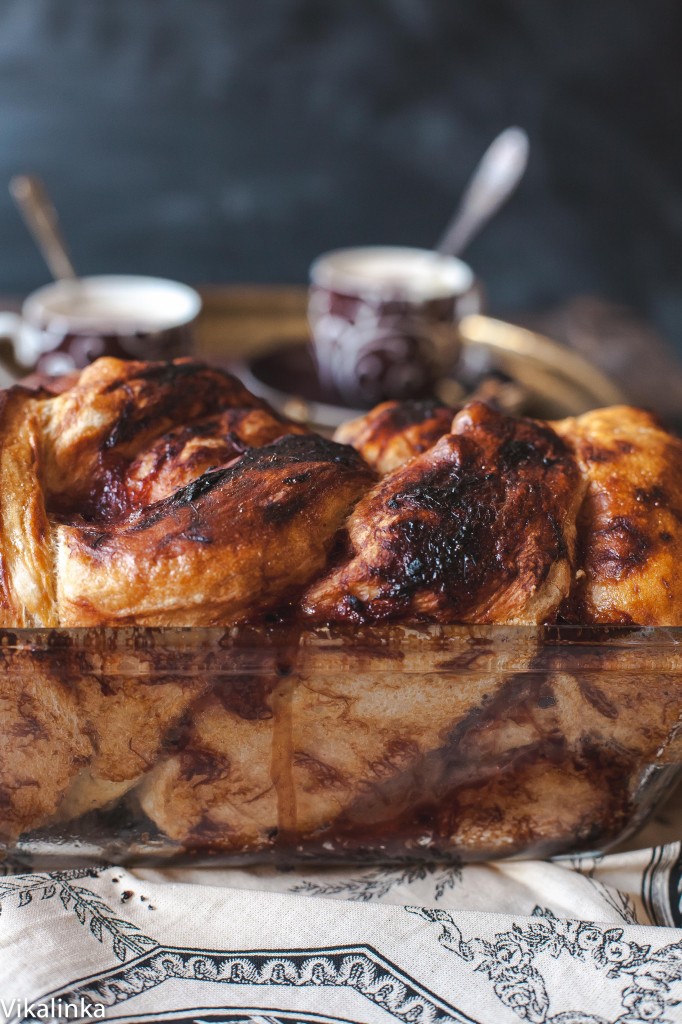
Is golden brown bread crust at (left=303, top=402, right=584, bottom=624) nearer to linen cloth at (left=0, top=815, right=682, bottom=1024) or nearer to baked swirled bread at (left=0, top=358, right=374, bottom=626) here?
baked swirled bread at (left=0, top=358, right=374, bottom=626)

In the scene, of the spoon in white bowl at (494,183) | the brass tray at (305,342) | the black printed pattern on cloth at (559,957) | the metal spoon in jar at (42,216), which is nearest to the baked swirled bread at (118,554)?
the black printed pattern on cloth at (559,957)

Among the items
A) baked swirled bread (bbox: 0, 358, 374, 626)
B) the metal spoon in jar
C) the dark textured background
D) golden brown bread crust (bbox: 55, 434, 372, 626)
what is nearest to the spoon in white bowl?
the metal spoon in jar

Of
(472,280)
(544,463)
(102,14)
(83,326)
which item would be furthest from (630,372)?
(102,14)

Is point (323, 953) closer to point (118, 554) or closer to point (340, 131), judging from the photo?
point (118, 554)

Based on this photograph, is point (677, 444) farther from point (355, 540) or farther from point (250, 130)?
point (250, 130)

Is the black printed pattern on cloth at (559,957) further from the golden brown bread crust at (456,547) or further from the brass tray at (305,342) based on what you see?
the brass tray at (305,342)

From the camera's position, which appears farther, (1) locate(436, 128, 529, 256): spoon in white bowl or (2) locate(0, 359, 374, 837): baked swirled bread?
(1) locate(436, 128, 529, 256): spoon in white bowl

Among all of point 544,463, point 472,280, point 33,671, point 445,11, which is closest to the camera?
point 33,671
